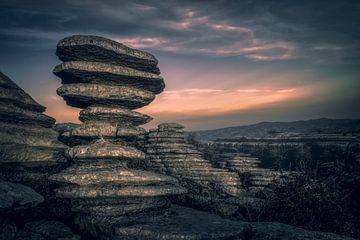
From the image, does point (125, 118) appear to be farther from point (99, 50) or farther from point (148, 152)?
point (148, 152)

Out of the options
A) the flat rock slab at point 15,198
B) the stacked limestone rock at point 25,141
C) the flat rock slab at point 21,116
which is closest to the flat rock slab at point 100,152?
the flat rock slab at point 15,198

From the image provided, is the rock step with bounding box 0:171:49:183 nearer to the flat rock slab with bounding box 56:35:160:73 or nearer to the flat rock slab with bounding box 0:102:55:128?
the flat rock slab with bounding box 0:102:55:128

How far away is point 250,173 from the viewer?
17.0m

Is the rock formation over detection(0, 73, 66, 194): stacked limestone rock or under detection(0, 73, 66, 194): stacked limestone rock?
under

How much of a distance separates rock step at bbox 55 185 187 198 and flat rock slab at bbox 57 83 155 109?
2395 mm

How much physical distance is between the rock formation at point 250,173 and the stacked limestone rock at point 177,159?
64 cm

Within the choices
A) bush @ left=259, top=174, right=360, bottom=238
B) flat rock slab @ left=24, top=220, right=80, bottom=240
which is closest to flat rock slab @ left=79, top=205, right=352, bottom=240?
flat rock slab @ left=24, top=220, right=80, bottom=240

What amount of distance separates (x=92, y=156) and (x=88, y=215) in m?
1.28

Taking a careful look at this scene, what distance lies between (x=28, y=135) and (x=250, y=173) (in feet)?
41.5

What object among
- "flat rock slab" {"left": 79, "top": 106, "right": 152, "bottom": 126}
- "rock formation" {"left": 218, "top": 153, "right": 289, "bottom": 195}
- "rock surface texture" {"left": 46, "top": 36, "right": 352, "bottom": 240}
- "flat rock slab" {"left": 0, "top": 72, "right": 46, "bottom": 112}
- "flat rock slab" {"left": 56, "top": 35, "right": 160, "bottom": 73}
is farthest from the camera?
"rock formation" {"left": 218, "top": 153, "right": 289, "bottom": 195}

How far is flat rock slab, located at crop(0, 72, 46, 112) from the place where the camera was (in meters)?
7.99

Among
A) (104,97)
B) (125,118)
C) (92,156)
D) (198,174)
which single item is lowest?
(198,174)

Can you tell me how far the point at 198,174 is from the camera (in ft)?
53.6

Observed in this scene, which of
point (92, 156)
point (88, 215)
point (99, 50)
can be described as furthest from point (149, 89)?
point (88, 215)
